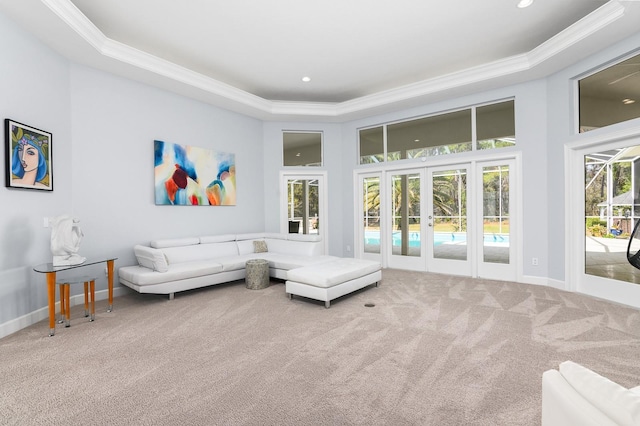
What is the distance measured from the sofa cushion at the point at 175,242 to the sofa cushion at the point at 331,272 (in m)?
1.95

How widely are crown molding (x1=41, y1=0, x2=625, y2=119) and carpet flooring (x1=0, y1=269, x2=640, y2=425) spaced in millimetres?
3243

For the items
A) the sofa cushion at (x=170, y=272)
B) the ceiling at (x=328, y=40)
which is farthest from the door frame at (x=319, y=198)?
the sofa cushion at (x=170, y=272)

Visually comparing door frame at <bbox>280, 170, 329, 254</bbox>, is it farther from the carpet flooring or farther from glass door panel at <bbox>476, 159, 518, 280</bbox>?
glass door panel at <bbox>476, 159, 518, 280</bbox>

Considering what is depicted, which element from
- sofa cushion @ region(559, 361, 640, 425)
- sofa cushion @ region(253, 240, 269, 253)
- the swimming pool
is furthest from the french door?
sofa cushion @ region(559, 361, 640, 425)

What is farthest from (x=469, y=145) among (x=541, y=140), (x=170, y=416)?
(x=170, y=416)

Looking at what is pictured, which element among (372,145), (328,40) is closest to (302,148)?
A: (372,145)

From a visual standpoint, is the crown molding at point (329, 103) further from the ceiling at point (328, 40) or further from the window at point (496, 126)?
the window at point (496, 126)

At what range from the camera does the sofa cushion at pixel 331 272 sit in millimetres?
3980

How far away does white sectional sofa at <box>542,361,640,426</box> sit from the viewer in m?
0.91

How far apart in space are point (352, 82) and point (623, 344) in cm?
499

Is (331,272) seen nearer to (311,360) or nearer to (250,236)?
(311,360)

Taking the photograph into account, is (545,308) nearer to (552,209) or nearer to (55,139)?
(552,209)

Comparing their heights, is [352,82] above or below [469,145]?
above

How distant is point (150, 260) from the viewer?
434 centimetres
